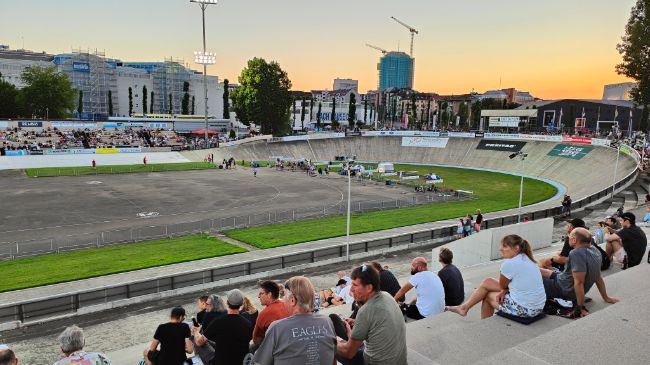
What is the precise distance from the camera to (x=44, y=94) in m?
109

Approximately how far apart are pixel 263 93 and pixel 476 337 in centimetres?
8765

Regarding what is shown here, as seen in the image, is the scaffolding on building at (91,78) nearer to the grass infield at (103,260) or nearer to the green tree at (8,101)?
the green tree at (8,101)

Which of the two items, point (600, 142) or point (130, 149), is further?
point (130, 149)

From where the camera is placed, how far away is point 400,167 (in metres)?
72.7

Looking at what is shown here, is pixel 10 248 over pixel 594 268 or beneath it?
beneath

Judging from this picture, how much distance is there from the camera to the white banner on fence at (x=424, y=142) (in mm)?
80312

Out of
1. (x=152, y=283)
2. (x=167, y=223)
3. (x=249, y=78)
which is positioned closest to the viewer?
(x=152, y=283)

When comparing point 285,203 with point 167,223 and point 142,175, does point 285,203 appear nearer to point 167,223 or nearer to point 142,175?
point 167,223

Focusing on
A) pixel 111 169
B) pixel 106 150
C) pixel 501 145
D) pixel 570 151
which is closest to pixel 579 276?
pixel 111 169

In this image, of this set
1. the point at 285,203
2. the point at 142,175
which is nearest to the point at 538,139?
the point at 285,203

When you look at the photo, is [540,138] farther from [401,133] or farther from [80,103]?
[80,103]

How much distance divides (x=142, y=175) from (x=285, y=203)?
25.5 metres

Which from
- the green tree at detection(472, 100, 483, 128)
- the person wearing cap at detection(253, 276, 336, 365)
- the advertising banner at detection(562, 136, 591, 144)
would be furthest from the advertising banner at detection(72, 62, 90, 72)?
the person wearing cap at detection(253, 276, 336, 365)

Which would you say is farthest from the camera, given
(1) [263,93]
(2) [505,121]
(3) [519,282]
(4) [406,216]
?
(1) [263,93]
